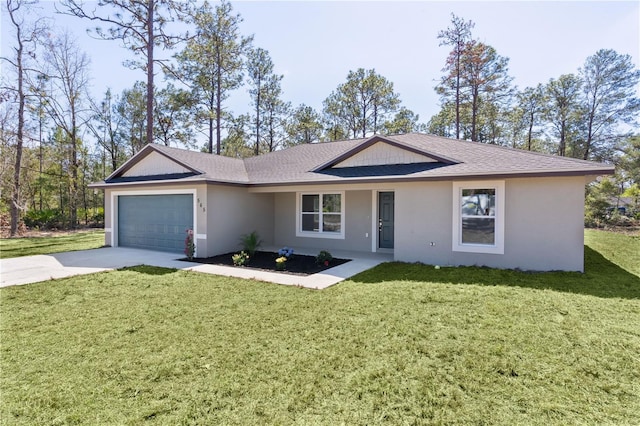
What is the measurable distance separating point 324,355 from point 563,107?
109ft

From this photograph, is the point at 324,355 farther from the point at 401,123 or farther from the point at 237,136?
the point at 401,123

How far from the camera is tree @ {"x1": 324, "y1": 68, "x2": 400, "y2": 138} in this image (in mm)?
27203

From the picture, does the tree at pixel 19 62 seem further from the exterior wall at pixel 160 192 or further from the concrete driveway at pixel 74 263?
the concrete driveway at pixel 74 263

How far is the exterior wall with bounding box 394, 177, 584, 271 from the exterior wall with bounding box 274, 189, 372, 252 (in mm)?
2234

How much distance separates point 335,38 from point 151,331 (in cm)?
1162

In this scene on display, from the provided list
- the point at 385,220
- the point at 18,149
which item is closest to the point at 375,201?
the point at 385,220

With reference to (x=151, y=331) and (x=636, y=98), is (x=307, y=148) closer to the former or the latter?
(x=151, y=331)

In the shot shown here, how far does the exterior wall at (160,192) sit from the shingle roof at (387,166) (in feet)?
1.71

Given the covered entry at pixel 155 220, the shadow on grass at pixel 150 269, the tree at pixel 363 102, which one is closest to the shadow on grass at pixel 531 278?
the shadow on grass at pixel 150 269

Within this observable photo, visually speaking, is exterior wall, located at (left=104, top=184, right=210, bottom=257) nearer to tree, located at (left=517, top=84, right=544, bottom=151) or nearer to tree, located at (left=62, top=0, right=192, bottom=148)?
tree, located at (left=62, top=0, right=192, bottom=148)

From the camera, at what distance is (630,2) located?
772 centimetres

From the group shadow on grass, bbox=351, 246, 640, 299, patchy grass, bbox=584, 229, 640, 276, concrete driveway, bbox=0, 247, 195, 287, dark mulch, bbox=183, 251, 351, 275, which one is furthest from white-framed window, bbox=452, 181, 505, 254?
concrete driveway, bbox=0, 247, 195, 287

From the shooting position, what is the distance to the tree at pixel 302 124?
2908 centimetres

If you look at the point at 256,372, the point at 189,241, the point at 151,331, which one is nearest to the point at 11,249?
the point at 189,241
